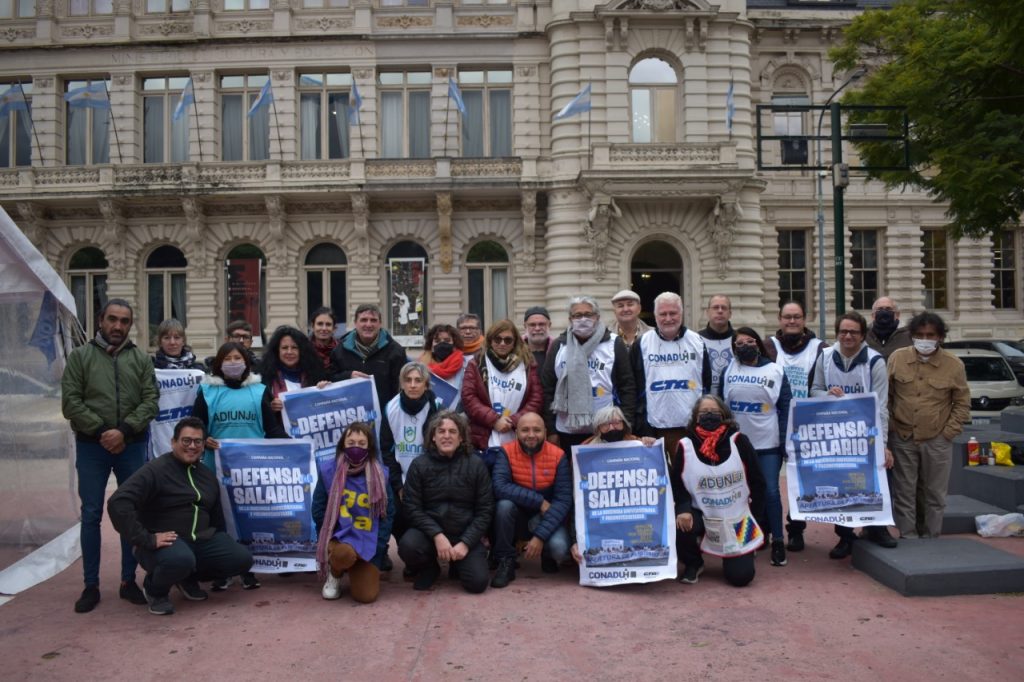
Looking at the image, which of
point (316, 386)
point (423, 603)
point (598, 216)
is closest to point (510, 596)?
point (423, 603)

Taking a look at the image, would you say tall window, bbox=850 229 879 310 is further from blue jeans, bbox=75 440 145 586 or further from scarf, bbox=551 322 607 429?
blue jeans, bbox=75 440 145 586

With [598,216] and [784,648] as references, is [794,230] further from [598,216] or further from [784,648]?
[784,648]

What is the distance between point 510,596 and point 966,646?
3.30 metres

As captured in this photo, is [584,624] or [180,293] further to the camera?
[180,293]

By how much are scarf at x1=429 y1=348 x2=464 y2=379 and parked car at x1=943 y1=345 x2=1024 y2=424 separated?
14.5 meters

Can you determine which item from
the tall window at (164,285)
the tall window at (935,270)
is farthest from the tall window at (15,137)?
the tall window at (935,270)

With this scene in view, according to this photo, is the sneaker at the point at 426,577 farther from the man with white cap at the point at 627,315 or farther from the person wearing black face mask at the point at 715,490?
the man with white cap at the point at 627,315

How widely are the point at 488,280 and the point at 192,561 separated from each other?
20151 mm

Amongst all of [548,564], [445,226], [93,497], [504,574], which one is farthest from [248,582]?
[445,226]

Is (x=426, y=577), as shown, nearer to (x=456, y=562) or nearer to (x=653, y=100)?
(x=456, y=562)

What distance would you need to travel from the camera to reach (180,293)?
26438 millimetres

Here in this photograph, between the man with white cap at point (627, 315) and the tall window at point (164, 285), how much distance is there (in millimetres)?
21675

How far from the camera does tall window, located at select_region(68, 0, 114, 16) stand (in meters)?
26.0

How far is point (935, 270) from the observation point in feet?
97.6
